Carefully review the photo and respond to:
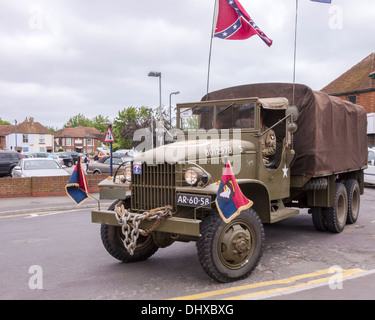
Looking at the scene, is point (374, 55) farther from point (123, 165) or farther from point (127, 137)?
point (123, 165)

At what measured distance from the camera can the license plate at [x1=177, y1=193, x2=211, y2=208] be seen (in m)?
4.71

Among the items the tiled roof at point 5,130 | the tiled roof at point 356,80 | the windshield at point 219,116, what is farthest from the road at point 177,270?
the tiled roof at point 5,130

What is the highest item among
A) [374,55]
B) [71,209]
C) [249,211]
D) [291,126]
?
[374,55]

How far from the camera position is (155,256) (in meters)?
6.28

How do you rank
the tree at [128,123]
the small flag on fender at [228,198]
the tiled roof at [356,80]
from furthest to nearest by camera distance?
the tree at [128,123] → the tiled roof at [356,80] → the small flag on fender at [228,198]

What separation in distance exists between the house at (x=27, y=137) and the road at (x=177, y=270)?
76446 millimetres

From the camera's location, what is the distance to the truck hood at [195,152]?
16.9ft

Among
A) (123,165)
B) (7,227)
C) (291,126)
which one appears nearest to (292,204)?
(291,126)

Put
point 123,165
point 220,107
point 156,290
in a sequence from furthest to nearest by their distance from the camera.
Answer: point 220,107 < point 123,165 < point 156,290

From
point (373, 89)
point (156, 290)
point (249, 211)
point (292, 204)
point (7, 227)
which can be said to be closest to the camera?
point (156, 290)

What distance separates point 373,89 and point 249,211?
3391cm

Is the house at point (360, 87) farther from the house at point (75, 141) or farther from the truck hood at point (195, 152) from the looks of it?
the house at point (75, 141)

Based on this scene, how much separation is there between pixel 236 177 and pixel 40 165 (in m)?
13.0

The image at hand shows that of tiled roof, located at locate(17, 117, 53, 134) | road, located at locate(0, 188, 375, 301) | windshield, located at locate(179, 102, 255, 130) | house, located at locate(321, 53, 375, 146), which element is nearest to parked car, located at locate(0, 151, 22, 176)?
road, located at locate(0, 188, 375, 301)
